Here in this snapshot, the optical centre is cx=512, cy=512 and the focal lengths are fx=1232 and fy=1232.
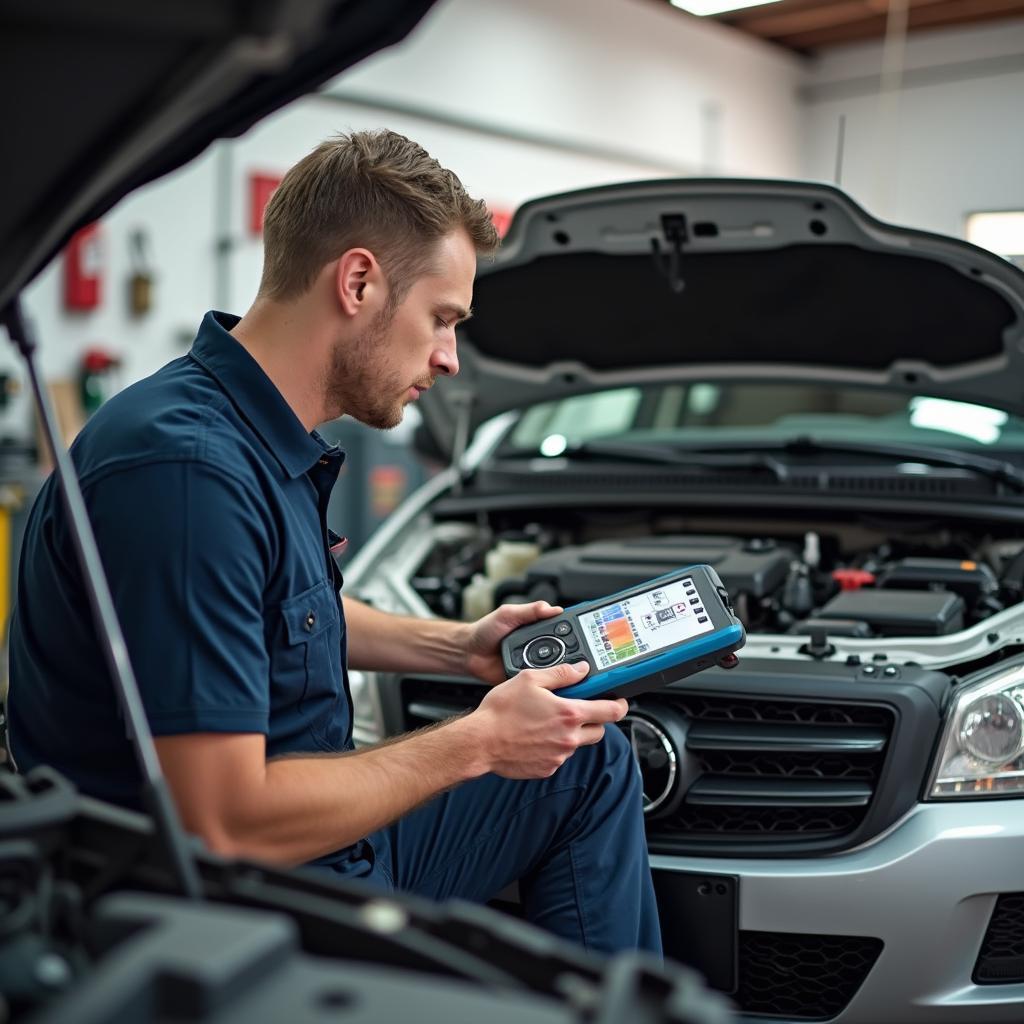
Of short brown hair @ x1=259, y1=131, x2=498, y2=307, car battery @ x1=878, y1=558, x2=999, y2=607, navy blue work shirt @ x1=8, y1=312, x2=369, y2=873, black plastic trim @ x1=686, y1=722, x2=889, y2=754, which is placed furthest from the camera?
car battery @ x1=878, y1=558, x2=999, y2=607

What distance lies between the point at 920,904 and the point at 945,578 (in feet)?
2.31

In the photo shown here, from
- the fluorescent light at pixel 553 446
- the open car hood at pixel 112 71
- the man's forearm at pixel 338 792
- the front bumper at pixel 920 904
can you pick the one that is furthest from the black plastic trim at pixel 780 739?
the open car hood at pixel 112 71

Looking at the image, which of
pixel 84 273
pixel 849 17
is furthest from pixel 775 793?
pixel 84 273

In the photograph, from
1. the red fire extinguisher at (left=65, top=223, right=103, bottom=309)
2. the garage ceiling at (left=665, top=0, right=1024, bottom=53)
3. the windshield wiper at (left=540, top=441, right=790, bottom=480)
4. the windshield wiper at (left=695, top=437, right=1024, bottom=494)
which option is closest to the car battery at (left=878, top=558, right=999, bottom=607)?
the windshield wiper at (left=695, top=437, right=1024, bottom=494)

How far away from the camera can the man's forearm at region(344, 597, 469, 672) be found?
76.2 inches

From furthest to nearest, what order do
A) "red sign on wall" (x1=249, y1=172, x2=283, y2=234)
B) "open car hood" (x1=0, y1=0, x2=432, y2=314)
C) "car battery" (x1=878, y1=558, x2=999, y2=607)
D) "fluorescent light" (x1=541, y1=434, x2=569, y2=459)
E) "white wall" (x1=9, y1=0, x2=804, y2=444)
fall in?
"red sign on wall" (x1=249, y1=172, x2=283, y2=234) < "white wall" (x1=9, y1=0, x2=804, y2=444) < "fluorescent light" (x1=541, y1=434, x2=569, y2=459) < "car battery" (x1=878, y1=558, x2=999, y2=607) < "open car hood" (x1=0, y1=0, x2=432, y2=314)

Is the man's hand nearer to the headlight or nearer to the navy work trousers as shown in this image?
the navy work trousers

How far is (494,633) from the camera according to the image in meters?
1.86

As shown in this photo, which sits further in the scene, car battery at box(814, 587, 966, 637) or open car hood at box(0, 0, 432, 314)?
car battery at box(814, 587, 966, 637)

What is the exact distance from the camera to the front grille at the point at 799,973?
1.73 metres

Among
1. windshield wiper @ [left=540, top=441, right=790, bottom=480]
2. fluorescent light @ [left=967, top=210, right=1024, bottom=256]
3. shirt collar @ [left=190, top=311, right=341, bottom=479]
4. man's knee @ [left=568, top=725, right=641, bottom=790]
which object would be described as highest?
fluorescent light @ [left=967, top=210, right=1024, bottom=256]

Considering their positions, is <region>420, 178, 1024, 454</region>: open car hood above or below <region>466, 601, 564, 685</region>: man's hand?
above

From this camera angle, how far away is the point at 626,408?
322 cm

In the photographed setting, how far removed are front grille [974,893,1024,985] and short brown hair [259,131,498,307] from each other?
3.81ft
